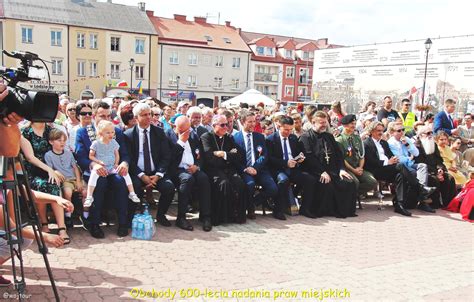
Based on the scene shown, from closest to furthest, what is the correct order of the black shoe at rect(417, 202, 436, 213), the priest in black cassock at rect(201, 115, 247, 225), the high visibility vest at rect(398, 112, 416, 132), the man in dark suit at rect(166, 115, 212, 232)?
the man in dark suit at rect(166, 115, 212, 232), the priest in black cassock at rect(201, 115, 247, 225), the black shoe at rect(417, 202, 436, 213), the high visibility vest at rect(398, 112, 416, 132)

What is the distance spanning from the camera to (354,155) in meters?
8.04

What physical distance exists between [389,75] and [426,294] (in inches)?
1303

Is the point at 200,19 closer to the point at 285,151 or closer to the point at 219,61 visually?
the point at 219,61

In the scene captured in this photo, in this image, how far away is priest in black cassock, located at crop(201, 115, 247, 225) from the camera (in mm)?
6535

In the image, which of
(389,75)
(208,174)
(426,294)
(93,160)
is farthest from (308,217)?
(389,75)

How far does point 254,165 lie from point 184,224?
164cm

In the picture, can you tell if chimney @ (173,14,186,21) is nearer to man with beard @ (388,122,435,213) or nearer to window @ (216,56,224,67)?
window @ (216,56,224,67)

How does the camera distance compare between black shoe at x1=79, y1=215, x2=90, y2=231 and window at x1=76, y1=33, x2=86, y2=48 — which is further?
window at x1=76, y1=33, x2=86, y2=48

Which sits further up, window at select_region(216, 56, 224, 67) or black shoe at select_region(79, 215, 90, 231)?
window at select_region(216, 56, 224, 67)

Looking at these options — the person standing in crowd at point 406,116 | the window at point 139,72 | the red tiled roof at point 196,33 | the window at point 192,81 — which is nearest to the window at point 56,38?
the window at point 139,72

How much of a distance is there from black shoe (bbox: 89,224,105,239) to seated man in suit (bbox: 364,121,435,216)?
498 cm

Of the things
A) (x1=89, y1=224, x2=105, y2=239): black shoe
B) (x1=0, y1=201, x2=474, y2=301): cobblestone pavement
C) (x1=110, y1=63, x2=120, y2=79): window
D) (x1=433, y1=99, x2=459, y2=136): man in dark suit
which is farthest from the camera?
(x1=110, y1=63, x2=120, y2=79): window

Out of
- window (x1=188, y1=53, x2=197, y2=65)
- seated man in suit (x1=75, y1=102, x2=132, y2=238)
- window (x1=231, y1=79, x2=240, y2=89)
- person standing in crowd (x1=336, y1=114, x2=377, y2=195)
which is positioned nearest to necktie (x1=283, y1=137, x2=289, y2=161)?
person standing in crowd (x1=336, y1=114, x2=377, y2=195)

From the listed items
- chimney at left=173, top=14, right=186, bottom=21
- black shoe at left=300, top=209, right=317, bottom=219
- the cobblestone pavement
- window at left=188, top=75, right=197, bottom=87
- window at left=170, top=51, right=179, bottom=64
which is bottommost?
the cobblestone pavement
